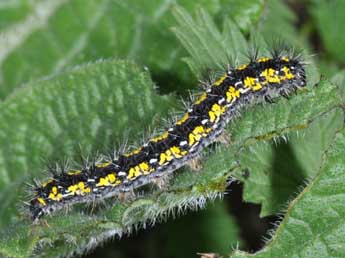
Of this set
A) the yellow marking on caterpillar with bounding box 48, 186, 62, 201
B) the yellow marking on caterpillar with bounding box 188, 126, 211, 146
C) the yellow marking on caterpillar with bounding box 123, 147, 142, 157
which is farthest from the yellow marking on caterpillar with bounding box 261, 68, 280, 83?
the yellow marking on caterpillar with bounding box 48, 186, 62, 201

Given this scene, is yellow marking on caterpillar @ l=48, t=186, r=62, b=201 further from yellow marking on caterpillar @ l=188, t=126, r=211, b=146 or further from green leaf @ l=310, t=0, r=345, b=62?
green leaf @ l=310, t=0, r=345, b=62

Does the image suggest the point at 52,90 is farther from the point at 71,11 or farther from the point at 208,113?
the point at 71,11

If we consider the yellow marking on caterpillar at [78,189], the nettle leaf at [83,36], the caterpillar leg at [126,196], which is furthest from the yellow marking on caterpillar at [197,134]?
the nettle leaf at [83,36]

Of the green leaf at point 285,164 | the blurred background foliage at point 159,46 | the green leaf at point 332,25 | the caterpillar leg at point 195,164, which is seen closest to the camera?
the caterpillar leg at point 195,164

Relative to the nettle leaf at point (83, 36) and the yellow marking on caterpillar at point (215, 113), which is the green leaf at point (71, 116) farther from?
the nettle leaf at point (83, 36)

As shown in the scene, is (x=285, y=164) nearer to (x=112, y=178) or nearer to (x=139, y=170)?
(x=139, y=170)

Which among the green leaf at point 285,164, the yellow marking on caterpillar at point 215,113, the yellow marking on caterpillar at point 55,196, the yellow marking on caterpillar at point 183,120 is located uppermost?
the yellow marking on caterpillar at point 55,196
